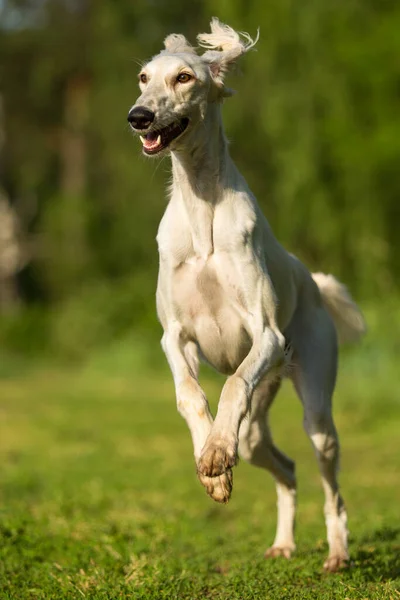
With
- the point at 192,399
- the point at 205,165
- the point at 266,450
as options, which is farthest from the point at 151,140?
the point at 266,450

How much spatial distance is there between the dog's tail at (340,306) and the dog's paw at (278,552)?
4.90 ft

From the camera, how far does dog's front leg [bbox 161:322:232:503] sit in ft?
15.7

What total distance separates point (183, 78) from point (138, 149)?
20.3m

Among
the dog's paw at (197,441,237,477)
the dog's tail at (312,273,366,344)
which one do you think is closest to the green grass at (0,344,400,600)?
the dog's paw at (197,441,237,477)

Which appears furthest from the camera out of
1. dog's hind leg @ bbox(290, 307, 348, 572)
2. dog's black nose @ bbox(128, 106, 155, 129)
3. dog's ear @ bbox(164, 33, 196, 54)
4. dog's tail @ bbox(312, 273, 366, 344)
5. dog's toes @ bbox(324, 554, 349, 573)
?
dog's tail @ bbox(312, 273, 366, 344)

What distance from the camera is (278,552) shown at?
6.41m

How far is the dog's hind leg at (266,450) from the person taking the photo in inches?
254

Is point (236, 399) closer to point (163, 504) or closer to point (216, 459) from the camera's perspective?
point (216, 459)

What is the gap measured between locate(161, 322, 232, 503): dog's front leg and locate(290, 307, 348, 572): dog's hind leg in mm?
824

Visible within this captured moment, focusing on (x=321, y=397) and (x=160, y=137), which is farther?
(x=321, y=397)

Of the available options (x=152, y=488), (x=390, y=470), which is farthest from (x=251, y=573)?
(x=390, y=470)

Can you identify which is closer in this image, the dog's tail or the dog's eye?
the dog's eye

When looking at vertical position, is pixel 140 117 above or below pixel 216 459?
above

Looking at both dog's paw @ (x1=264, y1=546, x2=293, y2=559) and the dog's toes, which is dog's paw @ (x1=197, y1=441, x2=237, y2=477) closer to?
the dog's toes
